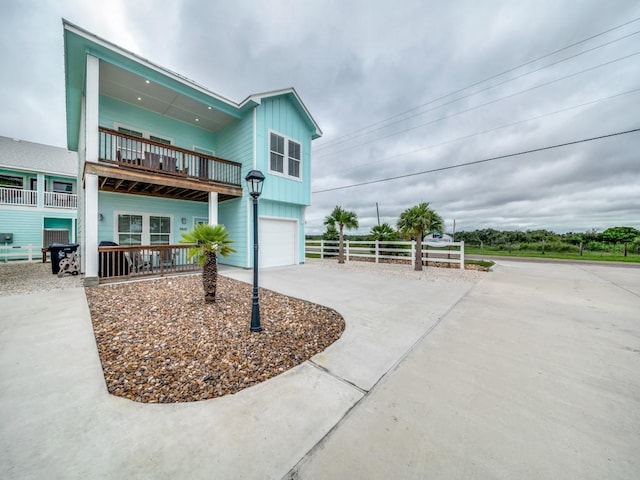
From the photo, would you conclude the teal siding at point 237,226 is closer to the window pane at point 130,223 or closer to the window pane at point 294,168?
the window pane at point 294,168

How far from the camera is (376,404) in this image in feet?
6.90

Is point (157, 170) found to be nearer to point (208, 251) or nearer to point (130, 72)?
point (130, 72)

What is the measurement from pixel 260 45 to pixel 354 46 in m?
3.69

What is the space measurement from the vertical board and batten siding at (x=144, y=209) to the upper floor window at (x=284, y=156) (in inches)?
158

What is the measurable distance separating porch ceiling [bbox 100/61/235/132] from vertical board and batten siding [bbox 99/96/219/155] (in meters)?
0.21

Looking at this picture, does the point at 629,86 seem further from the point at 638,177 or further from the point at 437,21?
the point at 638,177

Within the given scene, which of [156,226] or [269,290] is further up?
[156,226]

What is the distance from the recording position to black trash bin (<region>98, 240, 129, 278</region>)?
6.52 m

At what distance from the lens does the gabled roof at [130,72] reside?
6074mm

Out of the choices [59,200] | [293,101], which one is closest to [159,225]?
[293,101]

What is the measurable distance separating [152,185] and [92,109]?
237cm

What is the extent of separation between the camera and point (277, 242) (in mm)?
10492

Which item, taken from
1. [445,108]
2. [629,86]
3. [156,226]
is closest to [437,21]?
[445,108]

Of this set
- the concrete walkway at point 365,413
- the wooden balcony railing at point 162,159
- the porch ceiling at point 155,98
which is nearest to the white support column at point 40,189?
the porch ceiling at point 155,98
